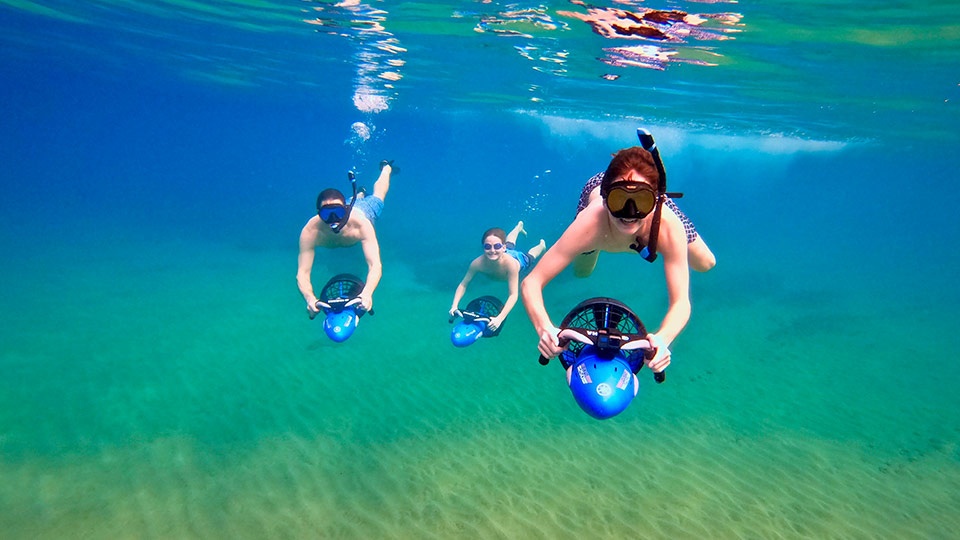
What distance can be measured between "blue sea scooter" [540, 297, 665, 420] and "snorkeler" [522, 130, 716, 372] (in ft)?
0.46

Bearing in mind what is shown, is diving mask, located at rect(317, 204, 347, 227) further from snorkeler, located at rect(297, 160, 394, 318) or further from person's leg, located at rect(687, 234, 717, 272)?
person's leg, located at rect(687, 234, 717, 272)

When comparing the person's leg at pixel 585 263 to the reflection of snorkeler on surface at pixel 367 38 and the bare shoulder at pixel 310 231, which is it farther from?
the reflection of snorkeler on surface at pixel 367 38

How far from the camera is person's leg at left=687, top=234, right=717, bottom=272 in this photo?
18.7ft

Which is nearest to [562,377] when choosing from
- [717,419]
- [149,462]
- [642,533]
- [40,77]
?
[717,419]

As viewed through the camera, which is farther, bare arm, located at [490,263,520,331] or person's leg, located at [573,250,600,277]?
bare arm, located at [490,263,520,331]

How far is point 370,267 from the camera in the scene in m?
7.46

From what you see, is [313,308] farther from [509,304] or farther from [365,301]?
[509,304]

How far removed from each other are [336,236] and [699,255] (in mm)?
5982

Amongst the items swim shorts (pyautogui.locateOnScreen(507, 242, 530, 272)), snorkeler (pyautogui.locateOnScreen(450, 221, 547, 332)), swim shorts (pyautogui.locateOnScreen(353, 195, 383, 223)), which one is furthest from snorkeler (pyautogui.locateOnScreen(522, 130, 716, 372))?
swim shorts (pyautogui.locateOnScreen(353, 195, 383, 223))

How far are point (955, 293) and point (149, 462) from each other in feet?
103

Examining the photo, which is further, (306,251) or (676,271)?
(306,251)

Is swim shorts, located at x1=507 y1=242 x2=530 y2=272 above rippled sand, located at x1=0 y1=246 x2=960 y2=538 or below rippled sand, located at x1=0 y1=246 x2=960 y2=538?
above

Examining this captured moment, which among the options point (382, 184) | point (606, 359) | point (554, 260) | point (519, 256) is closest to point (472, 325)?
point (554, 260)

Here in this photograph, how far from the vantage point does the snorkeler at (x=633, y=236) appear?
10.2 feet
